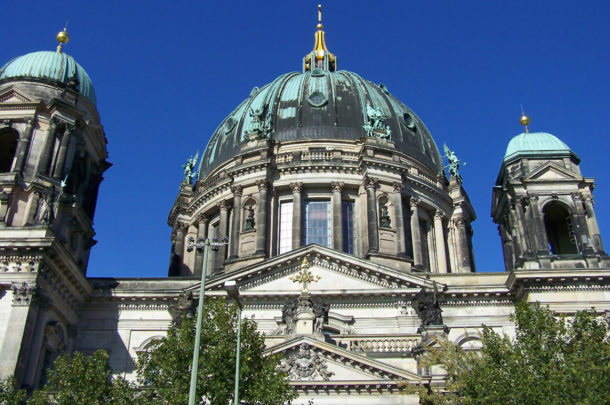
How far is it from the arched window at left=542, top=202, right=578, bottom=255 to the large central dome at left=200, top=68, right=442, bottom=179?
1097 cm

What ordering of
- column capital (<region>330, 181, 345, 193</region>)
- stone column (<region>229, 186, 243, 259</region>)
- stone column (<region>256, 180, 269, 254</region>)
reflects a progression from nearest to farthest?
1. stone column (<region>256, 180, 269, 254</region>)
2. stone column (<region>229, 186, 243, 259</region>)
3. column capital (<region>330, 181, 345, 193</region>)

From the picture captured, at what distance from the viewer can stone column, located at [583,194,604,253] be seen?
3334 cm

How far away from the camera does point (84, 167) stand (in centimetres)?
3588

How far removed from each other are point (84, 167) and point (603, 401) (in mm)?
27014

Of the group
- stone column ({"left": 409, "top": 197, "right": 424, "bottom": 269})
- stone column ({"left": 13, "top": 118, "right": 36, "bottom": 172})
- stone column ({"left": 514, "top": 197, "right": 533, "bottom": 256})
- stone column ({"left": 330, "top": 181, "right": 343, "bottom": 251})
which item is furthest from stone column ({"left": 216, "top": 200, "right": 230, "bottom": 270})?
stone column ({"left": 514, "top": 197, "right": 533, "bottom": 256})

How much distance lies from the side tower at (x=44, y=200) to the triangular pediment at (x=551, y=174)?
23.0 metres

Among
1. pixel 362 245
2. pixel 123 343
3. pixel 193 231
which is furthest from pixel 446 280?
pixel 193 231

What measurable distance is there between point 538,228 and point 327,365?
46.2ft

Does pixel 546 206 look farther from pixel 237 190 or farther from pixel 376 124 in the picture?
pixel 237 190

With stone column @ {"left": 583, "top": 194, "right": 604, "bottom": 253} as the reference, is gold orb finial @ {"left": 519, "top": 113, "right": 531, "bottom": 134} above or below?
above

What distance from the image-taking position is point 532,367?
2198 centimetres

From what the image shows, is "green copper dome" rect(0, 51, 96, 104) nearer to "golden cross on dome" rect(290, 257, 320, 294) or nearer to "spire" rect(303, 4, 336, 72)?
"golden cross on dome" rect(290, 257, 320, 294)

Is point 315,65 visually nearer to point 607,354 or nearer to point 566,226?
point 566,226

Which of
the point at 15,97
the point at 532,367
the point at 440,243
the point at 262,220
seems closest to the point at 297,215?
the point at 262,220
